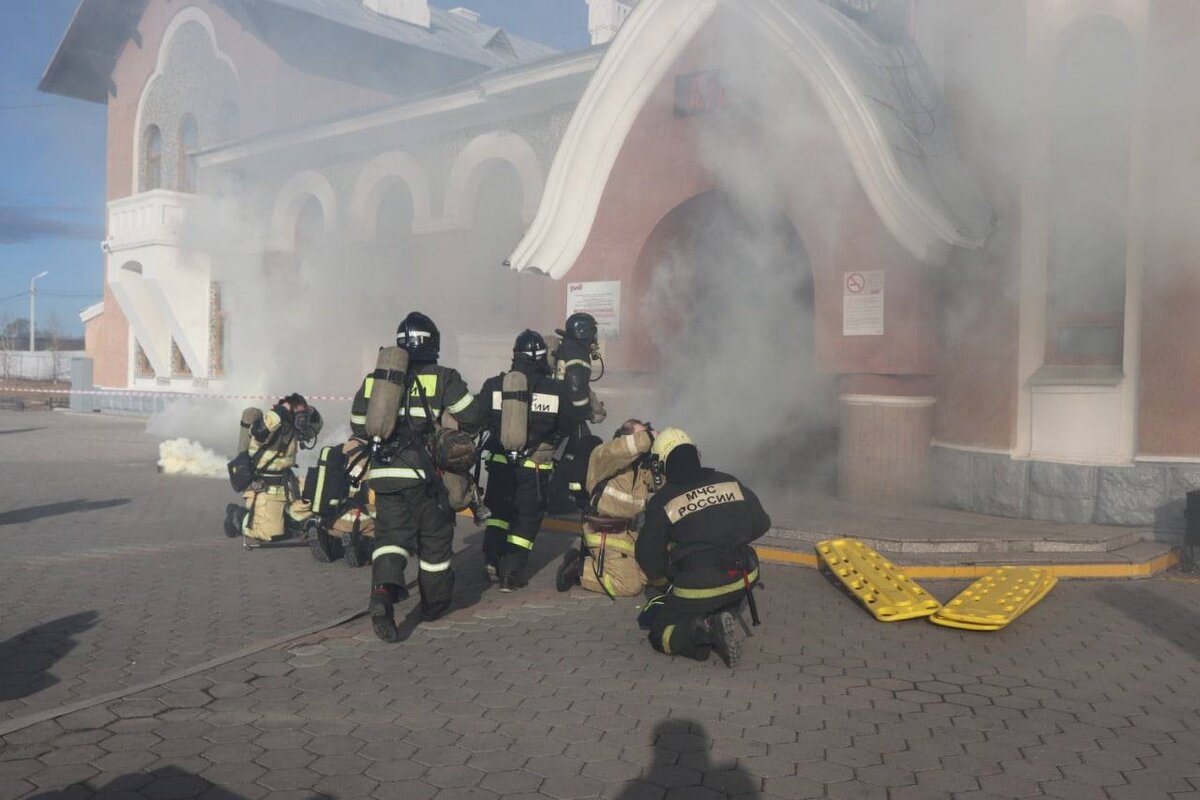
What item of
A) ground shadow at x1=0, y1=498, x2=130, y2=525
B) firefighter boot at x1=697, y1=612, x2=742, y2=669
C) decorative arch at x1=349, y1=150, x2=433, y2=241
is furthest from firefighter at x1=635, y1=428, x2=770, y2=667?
decorative arch at x1=349, y1=150, x2=433, y2=241

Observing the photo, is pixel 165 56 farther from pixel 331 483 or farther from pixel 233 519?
pixel 331 483

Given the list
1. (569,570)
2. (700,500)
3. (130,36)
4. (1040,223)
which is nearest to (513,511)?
(569,570)

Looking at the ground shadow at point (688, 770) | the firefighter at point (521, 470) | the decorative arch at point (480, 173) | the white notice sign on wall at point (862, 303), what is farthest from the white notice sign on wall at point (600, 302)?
the ground shadow at point (688, 770)

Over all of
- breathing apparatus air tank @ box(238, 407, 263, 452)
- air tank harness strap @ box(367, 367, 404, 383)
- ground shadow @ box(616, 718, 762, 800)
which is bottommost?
ground shadow @ box(616, 718, 762, 800)

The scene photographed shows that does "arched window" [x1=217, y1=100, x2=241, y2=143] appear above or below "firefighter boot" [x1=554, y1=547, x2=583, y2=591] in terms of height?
above

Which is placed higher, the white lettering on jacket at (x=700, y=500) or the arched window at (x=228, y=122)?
the arched window at (x=228, y=122)

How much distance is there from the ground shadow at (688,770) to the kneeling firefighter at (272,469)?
4790mm

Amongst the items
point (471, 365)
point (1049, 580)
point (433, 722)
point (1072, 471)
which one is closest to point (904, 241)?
point (1072, 471)

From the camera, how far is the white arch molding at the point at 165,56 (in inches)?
792

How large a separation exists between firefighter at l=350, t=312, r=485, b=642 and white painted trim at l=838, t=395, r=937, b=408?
4396 mm

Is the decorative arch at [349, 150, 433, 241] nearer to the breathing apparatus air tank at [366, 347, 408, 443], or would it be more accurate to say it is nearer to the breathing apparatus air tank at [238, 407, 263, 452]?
the breathing apparatus air tank at [238, 407, 263, 452]

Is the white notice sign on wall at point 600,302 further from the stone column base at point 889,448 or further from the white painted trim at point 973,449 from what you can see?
the white painted trim at point 973,449

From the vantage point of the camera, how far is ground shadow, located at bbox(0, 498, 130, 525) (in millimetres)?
9086

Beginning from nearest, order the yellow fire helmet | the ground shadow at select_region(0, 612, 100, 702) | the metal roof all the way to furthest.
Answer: the ground shadow at select_region(0, 612, 100, 702) → the yellow fire helmet → the metal roof
